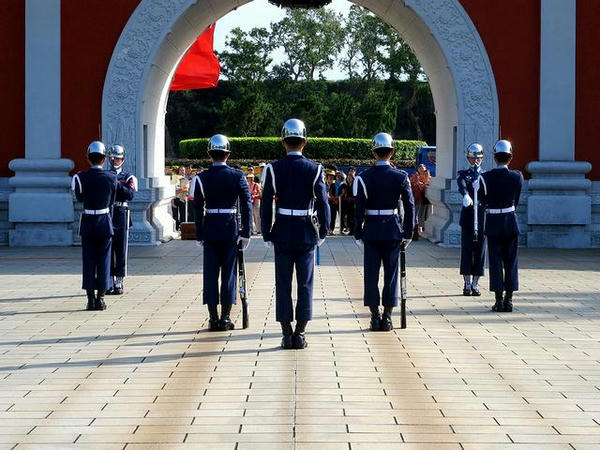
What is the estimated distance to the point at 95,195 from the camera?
10242 millimetres

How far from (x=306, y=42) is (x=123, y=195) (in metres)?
47.8

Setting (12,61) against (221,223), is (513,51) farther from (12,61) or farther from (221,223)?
(221,223)

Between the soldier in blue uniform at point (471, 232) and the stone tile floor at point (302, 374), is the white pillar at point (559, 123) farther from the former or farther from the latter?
the soldier in blue uniform at point (471, 232)

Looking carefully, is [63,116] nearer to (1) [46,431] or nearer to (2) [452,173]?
(2) [452,173]

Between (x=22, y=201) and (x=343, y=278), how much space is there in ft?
20.9

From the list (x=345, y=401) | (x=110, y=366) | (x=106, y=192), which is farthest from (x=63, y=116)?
(x=345, y=401)

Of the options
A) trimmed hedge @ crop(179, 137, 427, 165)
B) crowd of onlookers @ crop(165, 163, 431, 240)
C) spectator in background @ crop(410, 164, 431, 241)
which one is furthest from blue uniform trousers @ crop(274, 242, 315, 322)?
trimmed hedge @ crop(179, 137, 427, 165)

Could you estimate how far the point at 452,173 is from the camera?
1744 centimetres

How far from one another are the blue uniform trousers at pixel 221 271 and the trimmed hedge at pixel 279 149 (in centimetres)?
3641

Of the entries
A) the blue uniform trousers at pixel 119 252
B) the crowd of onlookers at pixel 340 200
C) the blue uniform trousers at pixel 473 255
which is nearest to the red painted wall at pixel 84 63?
the crowd of onlookers at pixel 340 200

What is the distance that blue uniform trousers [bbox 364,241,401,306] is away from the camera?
8.71 meters

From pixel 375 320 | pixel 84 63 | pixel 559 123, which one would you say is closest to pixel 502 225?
pixel 375 320

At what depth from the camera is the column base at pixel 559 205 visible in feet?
55.4

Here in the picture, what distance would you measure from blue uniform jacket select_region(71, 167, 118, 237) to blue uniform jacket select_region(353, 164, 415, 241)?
265 centimetres
